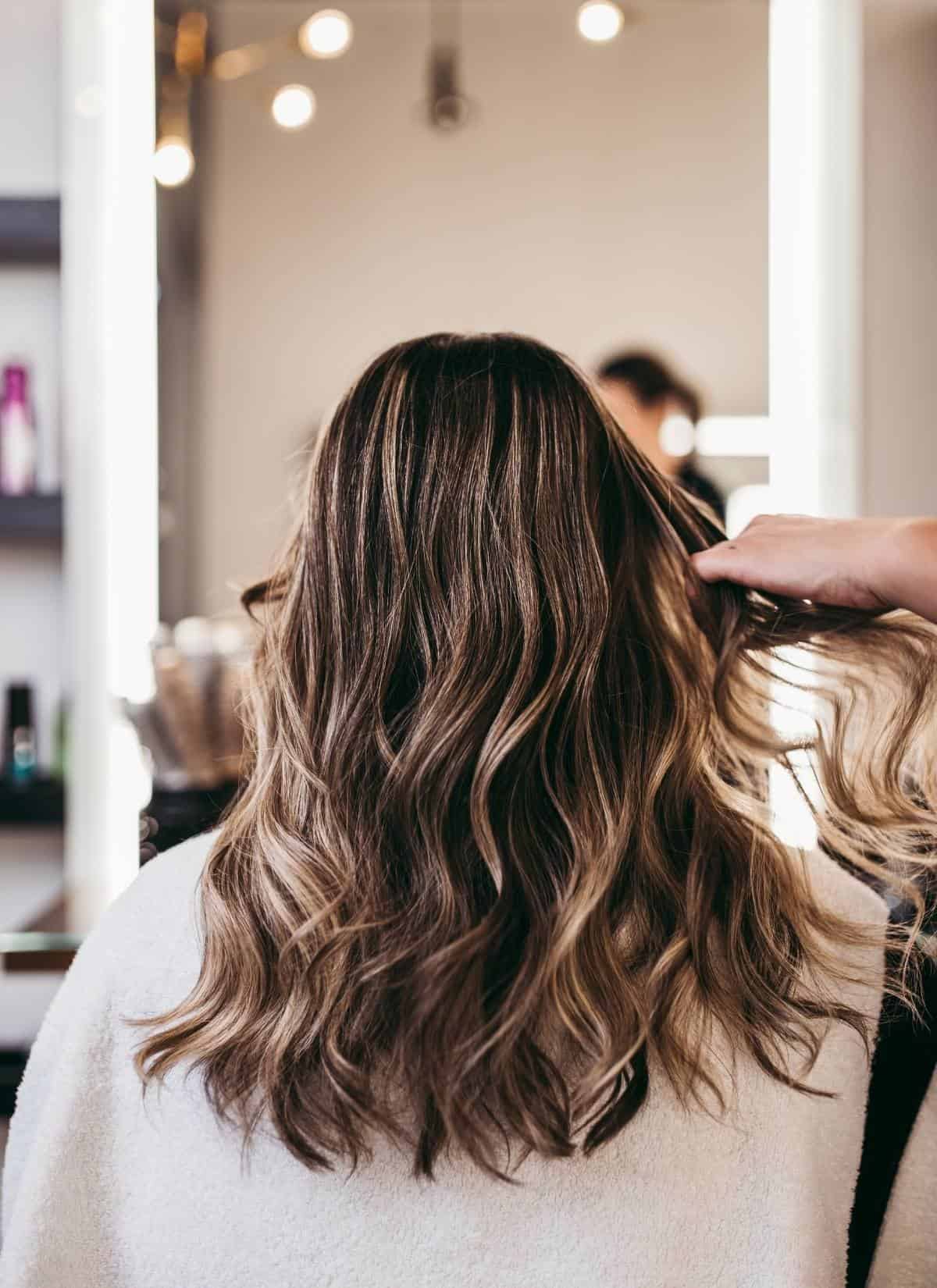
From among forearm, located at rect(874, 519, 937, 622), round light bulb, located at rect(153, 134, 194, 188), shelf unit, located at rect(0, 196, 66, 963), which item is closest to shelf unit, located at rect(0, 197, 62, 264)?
shelf unit, located at rect(0, 196, 66, 963)

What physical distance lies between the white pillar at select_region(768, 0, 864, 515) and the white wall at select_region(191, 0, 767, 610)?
34 millimetres

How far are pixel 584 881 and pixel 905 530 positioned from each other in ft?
1.01

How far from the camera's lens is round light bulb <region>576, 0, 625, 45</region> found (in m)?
1.93

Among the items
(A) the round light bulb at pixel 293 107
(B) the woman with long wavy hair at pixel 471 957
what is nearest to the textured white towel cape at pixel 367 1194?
(B) the woman with long wavy hair at pixel 471 957

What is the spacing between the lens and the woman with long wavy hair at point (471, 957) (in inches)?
24.7

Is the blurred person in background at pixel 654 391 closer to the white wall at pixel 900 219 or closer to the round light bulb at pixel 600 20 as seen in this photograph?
the white wall at pixel 900 219

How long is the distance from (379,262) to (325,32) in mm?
412

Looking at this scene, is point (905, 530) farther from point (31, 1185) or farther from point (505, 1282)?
point (31, 1185)

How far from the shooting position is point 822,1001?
668mm

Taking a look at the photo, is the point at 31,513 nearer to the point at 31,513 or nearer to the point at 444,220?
the point at 31,513

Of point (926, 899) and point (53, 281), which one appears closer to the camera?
point (926, 899)

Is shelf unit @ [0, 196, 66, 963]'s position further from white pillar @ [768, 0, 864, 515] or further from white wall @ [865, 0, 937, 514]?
white wall @ [865, 0, 937, 514]

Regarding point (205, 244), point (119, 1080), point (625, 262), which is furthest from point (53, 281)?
point (119, 1080)

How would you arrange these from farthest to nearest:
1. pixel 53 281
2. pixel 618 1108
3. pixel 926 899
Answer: pixel 53 281, pixel 926 899, pixel 618 1108
